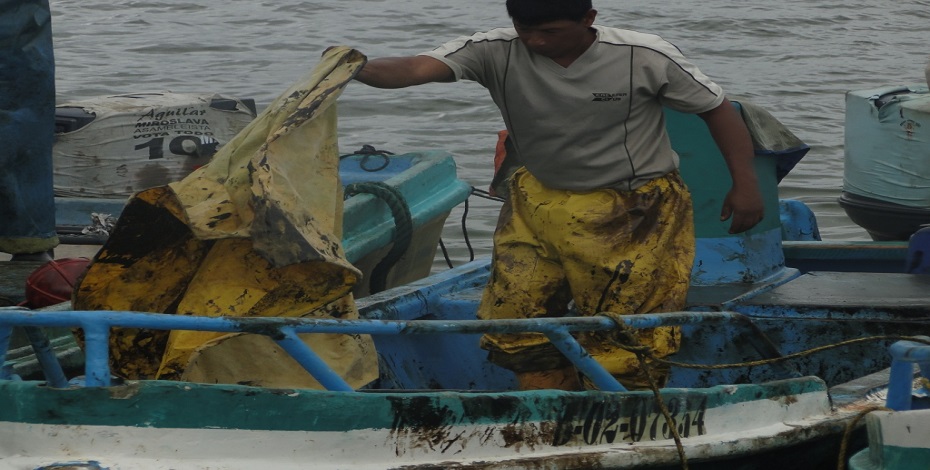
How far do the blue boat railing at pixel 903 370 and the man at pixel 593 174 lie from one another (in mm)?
599

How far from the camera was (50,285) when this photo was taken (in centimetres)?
432

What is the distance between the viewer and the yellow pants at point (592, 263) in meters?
3.64

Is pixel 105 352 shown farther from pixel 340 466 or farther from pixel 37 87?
pixel 37 87

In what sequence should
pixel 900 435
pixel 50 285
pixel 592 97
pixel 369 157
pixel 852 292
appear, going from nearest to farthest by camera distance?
pixel 900 435, pixel 592 97, pixel 50 285, pixel 852 292, pixel 369 157

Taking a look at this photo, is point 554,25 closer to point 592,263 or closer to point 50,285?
point 592,263

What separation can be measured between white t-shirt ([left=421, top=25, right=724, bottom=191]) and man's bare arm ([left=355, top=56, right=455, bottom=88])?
0.04 meters

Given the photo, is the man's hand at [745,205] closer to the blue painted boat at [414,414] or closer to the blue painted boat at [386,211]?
the blue painted boat at [414,414]

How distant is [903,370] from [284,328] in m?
1.52

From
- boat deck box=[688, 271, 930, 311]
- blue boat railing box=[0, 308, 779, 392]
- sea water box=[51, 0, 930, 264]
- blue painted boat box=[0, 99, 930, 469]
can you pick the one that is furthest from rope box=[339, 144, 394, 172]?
blue boat railing box=[0, 308, 779, 392]

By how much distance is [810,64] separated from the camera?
45.0 feet

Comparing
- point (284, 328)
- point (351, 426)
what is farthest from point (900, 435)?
point (284, 328)

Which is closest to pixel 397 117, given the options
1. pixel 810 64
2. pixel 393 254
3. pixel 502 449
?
pixel 810 64

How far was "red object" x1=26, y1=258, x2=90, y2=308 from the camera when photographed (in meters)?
4.29

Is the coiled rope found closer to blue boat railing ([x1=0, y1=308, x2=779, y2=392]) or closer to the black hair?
the black hair
